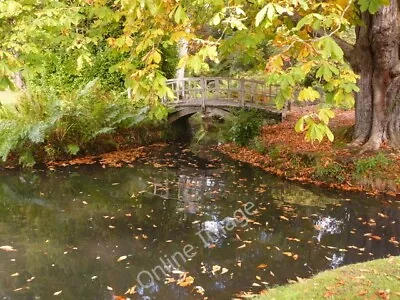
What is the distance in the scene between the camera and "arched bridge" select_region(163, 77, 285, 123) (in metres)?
16.3

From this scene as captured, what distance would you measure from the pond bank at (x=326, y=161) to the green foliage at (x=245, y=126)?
35 cm

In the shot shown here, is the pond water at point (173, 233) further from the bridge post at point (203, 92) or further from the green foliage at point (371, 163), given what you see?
the bridge post at point (203, 92)

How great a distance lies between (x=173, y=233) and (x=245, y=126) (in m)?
8.21

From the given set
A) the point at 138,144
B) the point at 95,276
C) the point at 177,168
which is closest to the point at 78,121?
the point at 138,144

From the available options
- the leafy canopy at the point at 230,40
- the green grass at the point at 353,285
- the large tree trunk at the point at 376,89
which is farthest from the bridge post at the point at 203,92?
the green grass at the point at 353,285

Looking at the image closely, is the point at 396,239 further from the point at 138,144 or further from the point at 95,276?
the point at 138,144

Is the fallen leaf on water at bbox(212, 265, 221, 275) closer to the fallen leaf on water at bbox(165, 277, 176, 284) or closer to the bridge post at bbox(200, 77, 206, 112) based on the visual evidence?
the fallen leaf on water at bbox(165, 277, 176, 284)

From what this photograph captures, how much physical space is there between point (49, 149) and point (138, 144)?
372 cm

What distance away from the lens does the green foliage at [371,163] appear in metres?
10.8

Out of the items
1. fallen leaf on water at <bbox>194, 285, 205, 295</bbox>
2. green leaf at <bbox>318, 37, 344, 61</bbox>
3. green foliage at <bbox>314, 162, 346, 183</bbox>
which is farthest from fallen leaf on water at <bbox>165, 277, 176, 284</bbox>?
green foliage at <bbox>314, 162, 346, 183</bbox>

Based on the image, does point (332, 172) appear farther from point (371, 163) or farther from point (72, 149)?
point (72, 149)

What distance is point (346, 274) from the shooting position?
18.1 feet

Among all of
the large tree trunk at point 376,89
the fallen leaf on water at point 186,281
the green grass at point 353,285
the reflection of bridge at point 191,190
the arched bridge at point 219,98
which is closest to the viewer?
the green grass at point 353,285

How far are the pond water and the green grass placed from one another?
3.01 feet
